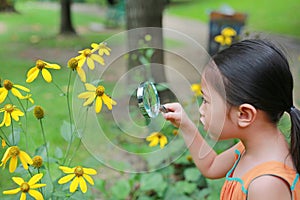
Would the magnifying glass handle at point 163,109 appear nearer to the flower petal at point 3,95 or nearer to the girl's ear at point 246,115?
the girl's ear at point 246,115

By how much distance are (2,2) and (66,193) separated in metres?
11.9

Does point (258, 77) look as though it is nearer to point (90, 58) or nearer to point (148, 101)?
point (148, 101)

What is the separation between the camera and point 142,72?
5.12 feet

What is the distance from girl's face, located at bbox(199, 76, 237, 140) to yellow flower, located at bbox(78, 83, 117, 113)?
0.25 meters

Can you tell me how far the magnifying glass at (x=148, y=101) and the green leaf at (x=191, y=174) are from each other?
1092 millimetres

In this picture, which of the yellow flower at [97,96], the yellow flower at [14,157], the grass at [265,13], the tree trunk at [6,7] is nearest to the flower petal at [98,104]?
the yellow flower at [97,96]

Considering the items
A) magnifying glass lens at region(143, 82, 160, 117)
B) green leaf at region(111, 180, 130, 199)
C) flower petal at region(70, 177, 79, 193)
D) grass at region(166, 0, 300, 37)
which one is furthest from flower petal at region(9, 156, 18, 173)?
grass at region(166, 0, 300, 37)

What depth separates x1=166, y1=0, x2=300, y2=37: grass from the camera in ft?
31.9

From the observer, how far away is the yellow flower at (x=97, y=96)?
122 cm

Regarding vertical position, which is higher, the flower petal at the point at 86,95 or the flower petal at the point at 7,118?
the flower petal at the point at 86,95

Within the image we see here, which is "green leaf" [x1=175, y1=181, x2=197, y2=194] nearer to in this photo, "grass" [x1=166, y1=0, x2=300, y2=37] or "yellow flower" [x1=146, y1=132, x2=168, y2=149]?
"yellow flower" [x1=146, y1=132, x2=168, y2=149]

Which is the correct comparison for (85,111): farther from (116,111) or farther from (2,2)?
(2,2)

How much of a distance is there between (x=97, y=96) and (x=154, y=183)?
3.55ft

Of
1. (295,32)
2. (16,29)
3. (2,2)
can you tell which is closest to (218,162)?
(295,32)
